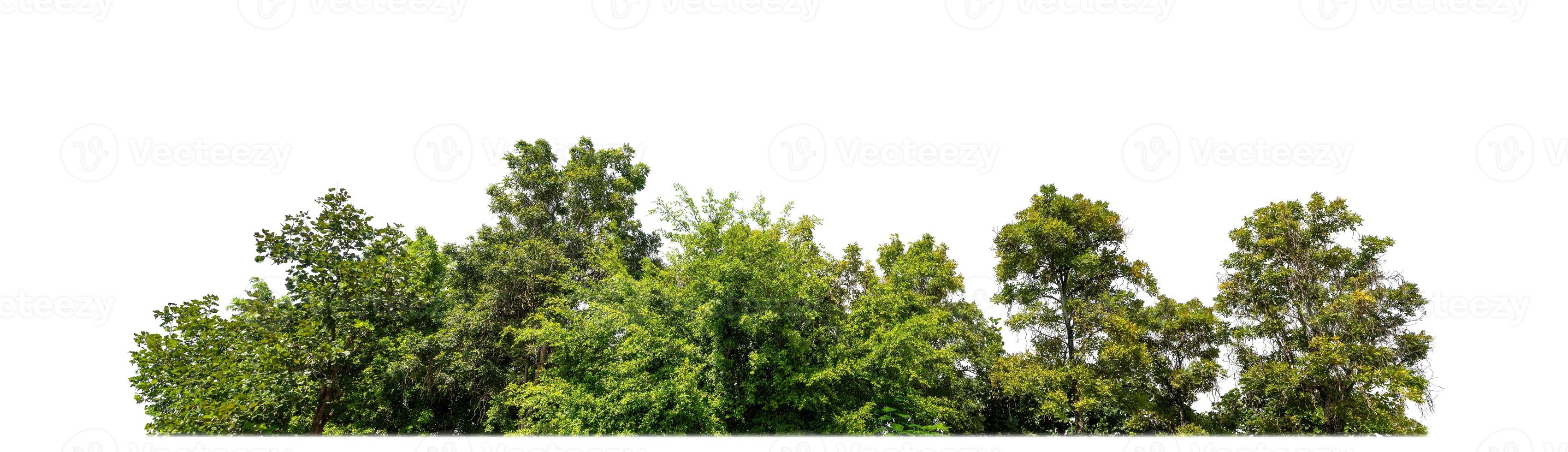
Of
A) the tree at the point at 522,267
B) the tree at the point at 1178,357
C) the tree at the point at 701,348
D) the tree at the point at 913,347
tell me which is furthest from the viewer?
the tree at the point at 522,267

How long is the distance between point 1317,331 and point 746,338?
1415cm

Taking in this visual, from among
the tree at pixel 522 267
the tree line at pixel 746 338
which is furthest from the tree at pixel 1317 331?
the tree at pixel 522 267

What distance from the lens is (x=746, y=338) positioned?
Answer: 46.9 ft

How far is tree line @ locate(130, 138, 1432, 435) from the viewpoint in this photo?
1154 cm

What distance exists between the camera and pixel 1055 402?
15.3 metres

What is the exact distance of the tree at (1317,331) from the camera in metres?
13.0

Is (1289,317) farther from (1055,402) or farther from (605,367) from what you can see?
(605,367)

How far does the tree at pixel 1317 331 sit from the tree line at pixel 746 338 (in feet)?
0.19

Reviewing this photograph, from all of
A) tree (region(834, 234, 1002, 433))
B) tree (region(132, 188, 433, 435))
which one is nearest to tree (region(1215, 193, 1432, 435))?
tree (region(834, 234, 1002, 433))

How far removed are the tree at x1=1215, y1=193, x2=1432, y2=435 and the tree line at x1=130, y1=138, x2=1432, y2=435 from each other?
6 cm

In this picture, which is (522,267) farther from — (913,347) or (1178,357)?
(1178,357)

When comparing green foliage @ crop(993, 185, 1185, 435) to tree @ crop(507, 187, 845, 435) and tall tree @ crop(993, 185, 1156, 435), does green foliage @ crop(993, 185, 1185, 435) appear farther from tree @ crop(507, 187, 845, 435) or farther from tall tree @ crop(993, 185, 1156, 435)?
tree @ crop(507, 187, 845, 435)

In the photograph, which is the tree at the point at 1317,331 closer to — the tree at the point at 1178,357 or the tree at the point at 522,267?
the tree at the point at 1178,357

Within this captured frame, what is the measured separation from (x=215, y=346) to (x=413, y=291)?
320cm
